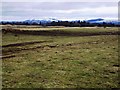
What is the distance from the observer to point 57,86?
19562mm

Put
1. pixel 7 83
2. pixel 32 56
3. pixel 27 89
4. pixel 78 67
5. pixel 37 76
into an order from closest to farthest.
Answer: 1. pixel 27 89
2. pixel 7 83
3. pixel 37 76
4. pixel 78 67
5. pixel 32 56

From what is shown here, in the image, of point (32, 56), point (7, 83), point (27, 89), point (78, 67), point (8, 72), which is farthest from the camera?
point (32, 56)

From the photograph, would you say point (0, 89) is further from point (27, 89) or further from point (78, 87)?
point (78, 87)

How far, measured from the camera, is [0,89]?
19.0 m

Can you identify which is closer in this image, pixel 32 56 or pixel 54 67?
pixel 54 67

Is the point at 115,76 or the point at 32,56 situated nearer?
the point at 115,76

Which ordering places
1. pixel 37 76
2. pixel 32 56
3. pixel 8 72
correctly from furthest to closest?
pixel 32 56
pixel 8 72
pixel 37 76

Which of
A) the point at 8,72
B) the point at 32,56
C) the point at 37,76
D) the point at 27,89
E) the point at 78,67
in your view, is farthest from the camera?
the point at 32,56

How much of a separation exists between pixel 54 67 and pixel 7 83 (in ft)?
22.2

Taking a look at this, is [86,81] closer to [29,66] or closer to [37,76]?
[37,76]

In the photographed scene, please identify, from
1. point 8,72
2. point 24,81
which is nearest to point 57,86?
point 24,81

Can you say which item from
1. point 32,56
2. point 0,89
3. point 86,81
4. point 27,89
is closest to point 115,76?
point 86,81

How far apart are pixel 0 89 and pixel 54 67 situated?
812 centimetres

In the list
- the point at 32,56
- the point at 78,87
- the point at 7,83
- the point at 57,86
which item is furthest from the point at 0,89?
the point at 32,56
